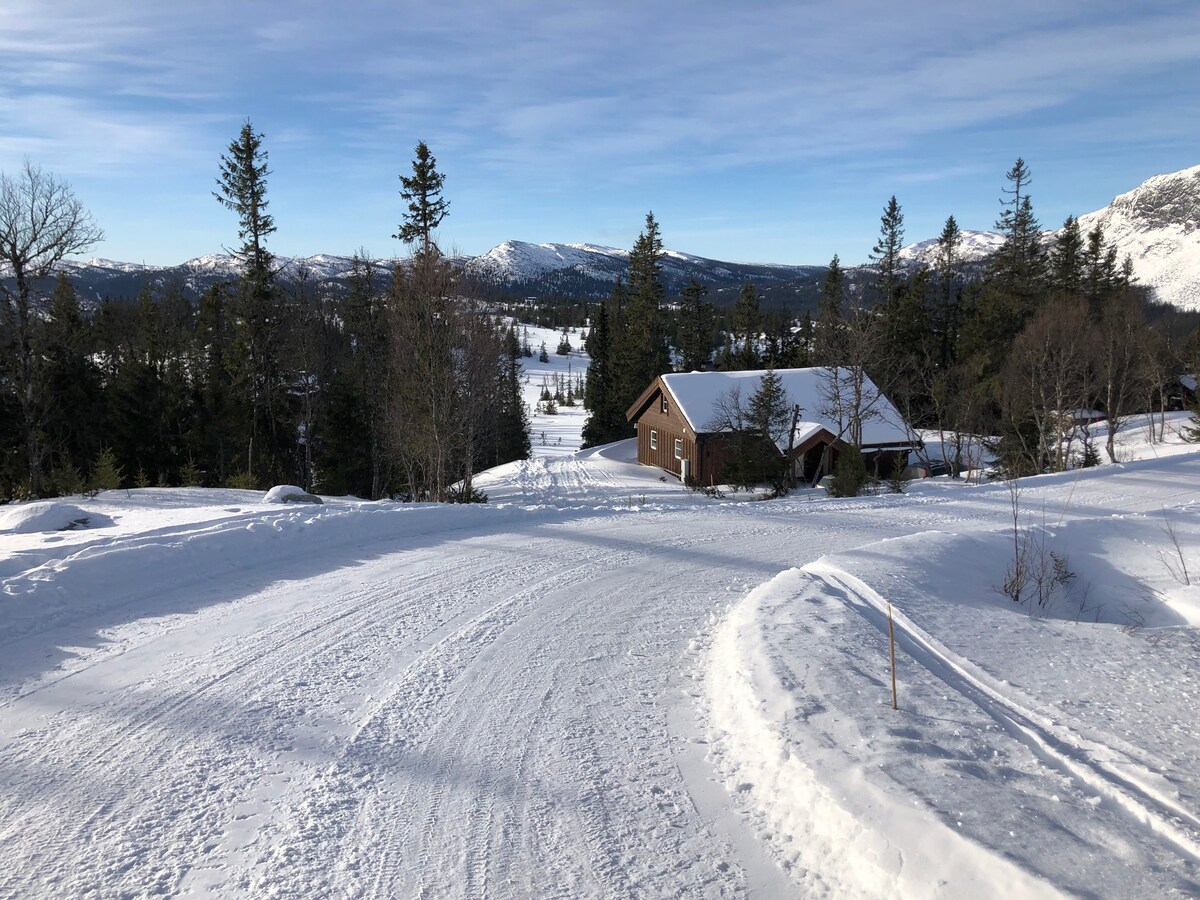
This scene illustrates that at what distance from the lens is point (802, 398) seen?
32.3 meters

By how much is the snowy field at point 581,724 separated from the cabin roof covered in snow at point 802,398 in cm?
2189

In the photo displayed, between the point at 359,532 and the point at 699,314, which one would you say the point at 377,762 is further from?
the point at 699,314

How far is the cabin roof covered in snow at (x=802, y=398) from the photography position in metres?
30.3

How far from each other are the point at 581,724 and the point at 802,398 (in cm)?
2973

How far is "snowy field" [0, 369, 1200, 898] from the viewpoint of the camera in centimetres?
309

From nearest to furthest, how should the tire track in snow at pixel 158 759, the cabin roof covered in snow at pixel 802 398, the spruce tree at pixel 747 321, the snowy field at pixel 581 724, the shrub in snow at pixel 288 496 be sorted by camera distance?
the snowy field at pixel 581 724, the tire track in snow at pixel 158 759, the shrub in snow at pixel 288 496, the cabin roof covered in snow at pixel 802 398, the spruce tree at pixel 747 321

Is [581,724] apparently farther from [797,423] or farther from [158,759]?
[797,423]

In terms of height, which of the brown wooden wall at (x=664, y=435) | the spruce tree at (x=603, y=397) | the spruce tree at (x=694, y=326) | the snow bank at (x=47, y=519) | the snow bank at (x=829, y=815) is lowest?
the snow bank at (x=829, y=815)

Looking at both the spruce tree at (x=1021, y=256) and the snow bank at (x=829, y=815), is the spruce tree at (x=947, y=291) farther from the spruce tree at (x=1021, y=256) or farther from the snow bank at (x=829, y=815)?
the snow bank at (x=829, y=815)

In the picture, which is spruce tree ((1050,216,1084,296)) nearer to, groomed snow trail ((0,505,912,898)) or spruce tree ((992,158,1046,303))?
spruce tree ((992,158,1046,303))

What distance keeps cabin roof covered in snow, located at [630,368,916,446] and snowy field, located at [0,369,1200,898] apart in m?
21.9

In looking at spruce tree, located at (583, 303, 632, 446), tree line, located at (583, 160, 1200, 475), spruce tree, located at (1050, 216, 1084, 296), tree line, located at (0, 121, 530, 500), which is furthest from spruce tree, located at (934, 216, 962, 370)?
tree line, located at (0, 121, 530, 500)

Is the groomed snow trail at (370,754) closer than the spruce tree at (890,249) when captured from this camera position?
Yes

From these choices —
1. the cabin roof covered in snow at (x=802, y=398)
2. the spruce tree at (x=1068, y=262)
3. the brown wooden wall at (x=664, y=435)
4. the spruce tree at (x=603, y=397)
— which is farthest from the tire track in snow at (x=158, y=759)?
the spruce tree at (x=1068, y=262)
